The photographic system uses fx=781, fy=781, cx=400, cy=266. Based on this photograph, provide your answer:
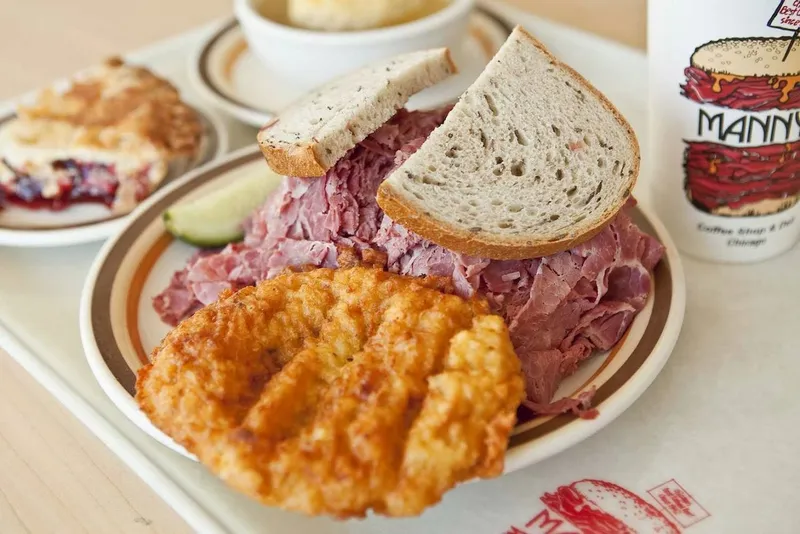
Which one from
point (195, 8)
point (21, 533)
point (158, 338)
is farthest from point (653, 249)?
point (195, 8)

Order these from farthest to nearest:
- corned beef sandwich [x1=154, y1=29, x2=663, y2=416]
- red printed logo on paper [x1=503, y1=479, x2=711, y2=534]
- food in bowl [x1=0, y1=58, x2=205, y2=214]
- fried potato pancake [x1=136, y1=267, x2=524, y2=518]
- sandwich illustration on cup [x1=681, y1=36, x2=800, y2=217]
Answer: food in bowl [x1=0, y1=58, x2=205, y2=214]
sandwich illustration on cup [x1=681, y1=36, x2=800, y2=217]
corned beef sandwich [x1=154, y1=29, x2=663, y2=416]
red printed logo on paper [x1=503, y1=479, x2=711, y2=534]
fried potato pancake [x1=136, y1=267, x2=524, y2=518]

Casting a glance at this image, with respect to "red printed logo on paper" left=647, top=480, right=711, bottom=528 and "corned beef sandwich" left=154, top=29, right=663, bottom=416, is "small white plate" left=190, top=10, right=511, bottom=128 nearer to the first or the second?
"corned beef sandwich" left=154, top=29, right=663, bottom=416

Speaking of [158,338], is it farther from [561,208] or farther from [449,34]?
[449,34]

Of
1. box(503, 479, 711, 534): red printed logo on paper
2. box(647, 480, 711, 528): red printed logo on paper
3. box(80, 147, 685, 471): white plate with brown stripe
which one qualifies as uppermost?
box(80, 147, 685, 471): white plate with brown stripe

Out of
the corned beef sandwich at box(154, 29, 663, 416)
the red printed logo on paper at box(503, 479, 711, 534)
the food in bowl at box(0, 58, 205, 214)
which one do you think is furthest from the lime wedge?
the red printed logo on paper at box(503, 479, 711, 534)

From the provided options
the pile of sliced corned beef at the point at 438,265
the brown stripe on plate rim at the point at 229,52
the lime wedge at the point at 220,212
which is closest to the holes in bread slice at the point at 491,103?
the pile of sliced corned beef at the point at 438,265
